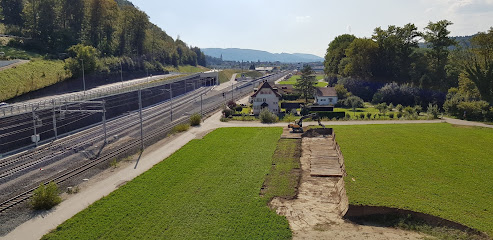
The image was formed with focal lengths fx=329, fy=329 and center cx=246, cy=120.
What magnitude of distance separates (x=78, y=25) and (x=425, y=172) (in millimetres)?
87305

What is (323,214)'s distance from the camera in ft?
70.5

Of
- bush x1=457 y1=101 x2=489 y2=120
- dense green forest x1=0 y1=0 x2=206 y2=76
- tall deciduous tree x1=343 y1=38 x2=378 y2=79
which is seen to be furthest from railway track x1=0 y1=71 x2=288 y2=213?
tall deciduous tree x1=343 y1=38 x2=378 y2=79

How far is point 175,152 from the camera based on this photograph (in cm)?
3534

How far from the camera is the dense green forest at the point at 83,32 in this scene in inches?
2817

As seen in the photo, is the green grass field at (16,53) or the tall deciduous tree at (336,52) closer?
the green grass field at (16,53)

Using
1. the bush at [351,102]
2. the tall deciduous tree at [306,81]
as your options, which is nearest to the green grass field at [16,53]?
the tall deciduous tree at [306,81]

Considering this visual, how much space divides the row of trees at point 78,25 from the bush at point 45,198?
61995 millimetres

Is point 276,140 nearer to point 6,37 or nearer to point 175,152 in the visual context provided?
point 175,152

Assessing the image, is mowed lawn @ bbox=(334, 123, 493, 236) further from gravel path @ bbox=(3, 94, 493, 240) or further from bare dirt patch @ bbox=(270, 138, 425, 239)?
gravel path @ bbox=(3, 94, 493, 240)

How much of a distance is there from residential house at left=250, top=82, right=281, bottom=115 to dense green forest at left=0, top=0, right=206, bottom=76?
34492 millimetres

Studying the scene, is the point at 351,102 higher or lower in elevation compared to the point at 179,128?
higher

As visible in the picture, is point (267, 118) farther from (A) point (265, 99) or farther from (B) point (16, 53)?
(B) point (16, 53)

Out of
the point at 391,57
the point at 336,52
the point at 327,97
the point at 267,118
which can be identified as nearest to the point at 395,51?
the point at 391,57

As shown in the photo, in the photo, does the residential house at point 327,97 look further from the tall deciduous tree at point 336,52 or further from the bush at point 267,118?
the tall deciduous tree at point 336,52
